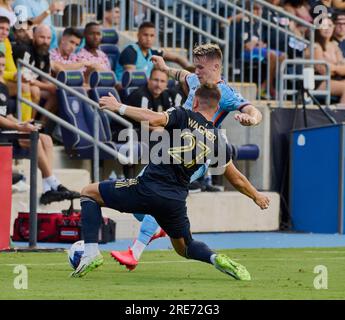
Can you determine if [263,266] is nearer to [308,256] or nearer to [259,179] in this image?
[308,256]

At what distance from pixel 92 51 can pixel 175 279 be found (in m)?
9.34

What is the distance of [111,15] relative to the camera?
76.5 feet

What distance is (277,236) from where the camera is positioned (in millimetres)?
20250

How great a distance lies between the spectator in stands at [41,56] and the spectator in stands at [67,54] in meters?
0.59

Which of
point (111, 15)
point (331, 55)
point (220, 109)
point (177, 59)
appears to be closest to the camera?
point (220, 109)

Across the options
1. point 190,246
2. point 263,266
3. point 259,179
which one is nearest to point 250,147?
point 259,179

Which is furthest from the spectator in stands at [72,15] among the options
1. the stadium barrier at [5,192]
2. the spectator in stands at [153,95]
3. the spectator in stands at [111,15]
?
the stadium barrier at [5,192]

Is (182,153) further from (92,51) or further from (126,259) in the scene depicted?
(92,51)

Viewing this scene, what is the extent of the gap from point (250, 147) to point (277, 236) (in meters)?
1.95

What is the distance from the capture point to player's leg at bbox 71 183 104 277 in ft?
39.9

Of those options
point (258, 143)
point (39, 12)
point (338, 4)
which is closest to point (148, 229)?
point (258, 143)

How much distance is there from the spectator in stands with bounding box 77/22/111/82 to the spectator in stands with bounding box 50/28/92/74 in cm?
10

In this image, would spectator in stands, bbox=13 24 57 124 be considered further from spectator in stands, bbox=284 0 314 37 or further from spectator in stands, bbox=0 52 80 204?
spectator in stands, bbox=284 0 314 37

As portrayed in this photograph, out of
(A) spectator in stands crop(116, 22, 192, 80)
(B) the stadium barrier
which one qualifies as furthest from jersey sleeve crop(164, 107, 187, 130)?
(A) spectator in stands crop(116, 22, 192, 80)
